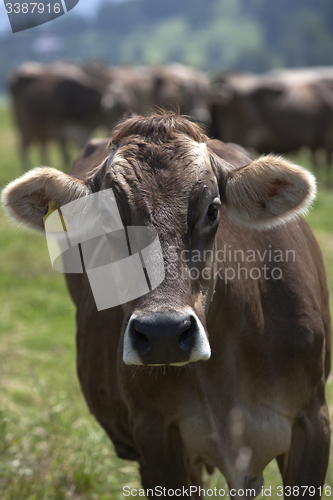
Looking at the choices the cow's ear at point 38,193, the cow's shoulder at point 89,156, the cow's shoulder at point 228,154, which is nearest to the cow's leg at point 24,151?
the cow's shoulder at point 89,156

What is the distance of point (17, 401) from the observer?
4.59 m

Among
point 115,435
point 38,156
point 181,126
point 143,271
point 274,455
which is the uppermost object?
point 181,126

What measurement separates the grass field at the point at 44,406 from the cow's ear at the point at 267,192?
0.97 m

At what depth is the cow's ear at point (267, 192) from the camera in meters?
2.36

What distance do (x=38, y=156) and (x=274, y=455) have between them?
14482 mm

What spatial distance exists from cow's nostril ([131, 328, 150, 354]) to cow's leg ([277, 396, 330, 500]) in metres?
1.02

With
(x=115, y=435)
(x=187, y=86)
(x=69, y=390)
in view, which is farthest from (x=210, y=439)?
(x=187, y=86)

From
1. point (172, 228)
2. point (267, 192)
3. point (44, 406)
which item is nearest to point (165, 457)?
point (172, 228)

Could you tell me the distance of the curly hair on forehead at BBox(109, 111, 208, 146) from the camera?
7.66 feet

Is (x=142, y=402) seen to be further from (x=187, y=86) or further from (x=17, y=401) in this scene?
(x=187, y=86)

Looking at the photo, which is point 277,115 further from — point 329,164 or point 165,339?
point 165,339

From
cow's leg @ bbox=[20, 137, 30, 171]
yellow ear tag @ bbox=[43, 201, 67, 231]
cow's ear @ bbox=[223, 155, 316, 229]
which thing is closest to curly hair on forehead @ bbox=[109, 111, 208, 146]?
cow's ear @ bbox=[223, 155, 316, 229]

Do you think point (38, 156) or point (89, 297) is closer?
point (89, 297)

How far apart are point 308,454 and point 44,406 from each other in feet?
7.99
